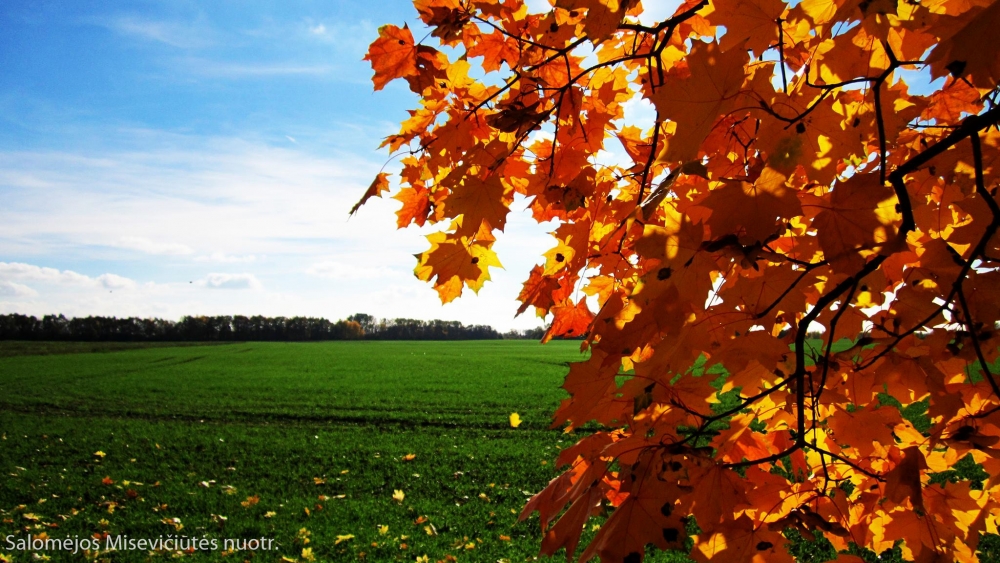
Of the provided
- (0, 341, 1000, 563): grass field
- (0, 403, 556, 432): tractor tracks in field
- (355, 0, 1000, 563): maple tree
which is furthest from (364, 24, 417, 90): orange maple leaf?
(0, 403, 556, 432): tractor tracks in field

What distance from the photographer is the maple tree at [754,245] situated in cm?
82

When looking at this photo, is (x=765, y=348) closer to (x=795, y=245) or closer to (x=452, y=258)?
(x=795, y=245)

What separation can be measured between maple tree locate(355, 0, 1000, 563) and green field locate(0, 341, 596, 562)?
141 inches

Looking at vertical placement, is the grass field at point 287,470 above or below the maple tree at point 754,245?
below

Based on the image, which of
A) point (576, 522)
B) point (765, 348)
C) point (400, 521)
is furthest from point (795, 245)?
point (400, 521)

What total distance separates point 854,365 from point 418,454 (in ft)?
24.2

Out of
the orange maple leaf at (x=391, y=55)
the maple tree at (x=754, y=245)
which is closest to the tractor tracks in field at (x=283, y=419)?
the maple tree at (x=754, y=245)

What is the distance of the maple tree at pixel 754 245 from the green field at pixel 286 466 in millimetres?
3589

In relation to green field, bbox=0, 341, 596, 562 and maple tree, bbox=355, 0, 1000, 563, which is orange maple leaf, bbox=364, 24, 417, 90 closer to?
maple tree, bbox=355, 0, 1000, 563

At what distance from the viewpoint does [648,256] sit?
32.2 inches

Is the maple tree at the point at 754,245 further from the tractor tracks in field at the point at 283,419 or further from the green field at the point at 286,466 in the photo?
the tractor tracks in field at the point at 283,419

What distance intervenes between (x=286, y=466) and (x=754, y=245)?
25.5 feet

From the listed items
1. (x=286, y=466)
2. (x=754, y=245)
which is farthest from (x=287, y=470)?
(x=754, y=245)

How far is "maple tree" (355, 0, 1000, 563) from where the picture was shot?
2.69ft
